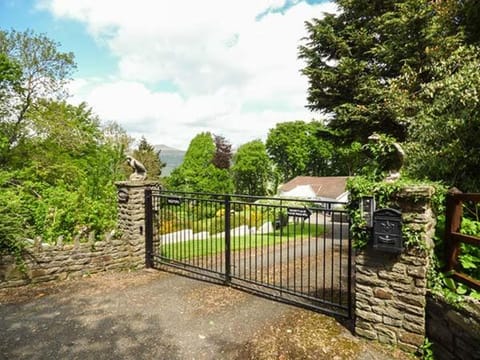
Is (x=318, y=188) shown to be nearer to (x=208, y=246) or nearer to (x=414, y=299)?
(x=208, y=246)

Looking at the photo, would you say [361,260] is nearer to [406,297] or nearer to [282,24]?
[406,297]

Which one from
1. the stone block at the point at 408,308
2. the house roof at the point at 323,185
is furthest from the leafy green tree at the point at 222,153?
the stone block at the point at 408,308

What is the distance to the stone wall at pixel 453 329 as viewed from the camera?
2453 mm

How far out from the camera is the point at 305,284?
5305 millimetres

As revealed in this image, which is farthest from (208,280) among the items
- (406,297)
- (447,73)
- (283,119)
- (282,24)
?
(283,119)

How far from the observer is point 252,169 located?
36.9 m

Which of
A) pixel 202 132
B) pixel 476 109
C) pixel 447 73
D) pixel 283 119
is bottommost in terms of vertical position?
pixel 476 109

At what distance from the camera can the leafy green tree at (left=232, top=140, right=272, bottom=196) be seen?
121ft

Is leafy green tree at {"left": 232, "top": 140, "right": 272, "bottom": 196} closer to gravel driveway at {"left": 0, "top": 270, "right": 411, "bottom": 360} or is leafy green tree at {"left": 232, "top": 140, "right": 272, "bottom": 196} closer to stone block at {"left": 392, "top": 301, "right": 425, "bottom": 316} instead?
gravel driveway at {"left": 0, "top": 270, "right": 411, "bottom": 360}

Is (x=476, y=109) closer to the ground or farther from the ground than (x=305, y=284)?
farther from the ground

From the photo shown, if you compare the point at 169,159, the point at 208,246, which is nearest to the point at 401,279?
the point at 208,246

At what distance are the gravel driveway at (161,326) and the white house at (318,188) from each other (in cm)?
2455

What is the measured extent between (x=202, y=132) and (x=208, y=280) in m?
27.0

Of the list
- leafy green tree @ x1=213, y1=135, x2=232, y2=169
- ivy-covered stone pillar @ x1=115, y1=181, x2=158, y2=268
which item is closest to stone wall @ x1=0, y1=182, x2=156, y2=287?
ivy-covered stone pillar @ x1=115, y1=181, x2=158, y2=268
